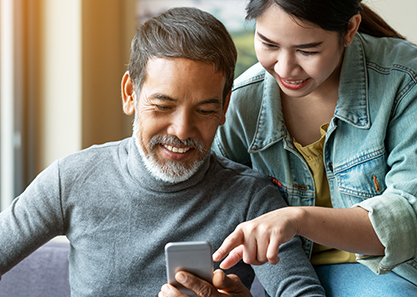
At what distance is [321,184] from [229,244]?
603mm

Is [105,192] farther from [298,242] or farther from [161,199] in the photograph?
[298,242]

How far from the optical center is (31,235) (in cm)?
133

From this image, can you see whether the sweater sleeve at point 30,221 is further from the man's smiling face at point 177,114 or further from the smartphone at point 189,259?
the smartphone at point 189,259

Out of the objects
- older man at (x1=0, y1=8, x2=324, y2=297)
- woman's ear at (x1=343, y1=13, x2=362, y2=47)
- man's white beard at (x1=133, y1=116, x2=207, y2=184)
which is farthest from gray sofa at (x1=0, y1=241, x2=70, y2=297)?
woman's ear at (x1=343, y1=13, x2=362, y2=47)

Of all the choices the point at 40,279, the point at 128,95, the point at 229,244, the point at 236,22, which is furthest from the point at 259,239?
the point at 236,22

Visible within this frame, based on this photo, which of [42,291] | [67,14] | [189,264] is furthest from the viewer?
[67,14]

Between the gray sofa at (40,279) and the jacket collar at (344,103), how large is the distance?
61 centimetres

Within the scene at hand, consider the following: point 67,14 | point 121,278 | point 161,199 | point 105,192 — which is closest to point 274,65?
point 161,199

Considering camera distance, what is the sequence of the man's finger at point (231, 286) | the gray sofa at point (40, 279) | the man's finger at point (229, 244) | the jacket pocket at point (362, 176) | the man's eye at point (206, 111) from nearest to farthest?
the man's finger at point (229, 244) → the man's finger at point (231, 286) → the man's eye at point (206, 111) → the jacket pocket at point (362, 176) → the gray sofa at point (40, 279)

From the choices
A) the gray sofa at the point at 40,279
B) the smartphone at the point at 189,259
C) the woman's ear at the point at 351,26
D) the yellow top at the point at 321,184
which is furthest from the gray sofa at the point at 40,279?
the woman's ear at the point at 351,26

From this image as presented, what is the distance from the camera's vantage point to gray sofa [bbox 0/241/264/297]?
1787 millimetres

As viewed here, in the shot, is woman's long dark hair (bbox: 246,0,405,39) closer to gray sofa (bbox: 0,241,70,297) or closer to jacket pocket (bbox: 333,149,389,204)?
jacket pocket (bbox: 333,149,389,204)

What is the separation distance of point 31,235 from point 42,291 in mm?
562

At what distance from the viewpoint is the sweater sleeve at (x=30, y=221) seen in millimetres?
1303
